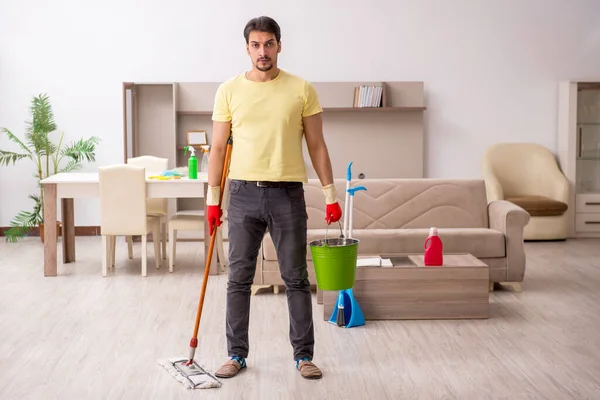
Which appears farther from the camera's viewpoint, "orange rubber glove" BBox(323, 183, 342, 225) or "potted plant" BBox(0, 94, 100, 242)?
"potted plant" BBox(0, 94, 100, 242)

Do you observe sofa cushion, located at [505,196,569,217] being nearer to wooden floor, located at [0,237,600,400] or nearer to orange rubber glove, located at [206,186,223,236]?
wooden floor, located at [0,237,600,400]

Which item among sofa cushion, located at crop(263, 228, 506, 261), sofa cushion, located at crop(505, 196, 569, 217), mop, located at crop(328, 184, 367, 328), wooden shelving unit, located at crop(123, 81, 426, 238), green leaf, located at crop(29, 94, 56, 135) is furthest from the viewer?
wooden shelving unit, located at crop(123, 81, 426, 238)

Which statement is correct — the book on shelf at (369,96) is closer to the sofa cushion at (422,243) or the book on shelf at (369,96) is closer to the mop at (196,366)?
the sofa cushion at (422,243)

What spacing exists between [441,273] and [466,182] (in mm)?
1376

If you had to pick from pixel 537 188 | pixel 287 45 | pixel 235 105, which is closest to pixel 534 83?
pixel 537 188

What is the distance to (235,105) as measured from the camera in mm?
3482

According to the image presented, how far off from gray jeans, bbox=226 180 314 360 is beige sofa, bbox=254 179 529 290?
5.73ft

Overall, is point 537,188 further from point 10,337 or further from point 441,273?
point 10,337

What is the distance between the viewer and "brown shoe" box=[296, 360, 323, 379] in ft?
11.8

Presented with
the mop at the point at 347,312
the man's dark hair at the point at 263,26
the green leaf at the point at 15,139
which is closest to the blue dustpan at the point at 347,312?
the mop at the point at 347,312

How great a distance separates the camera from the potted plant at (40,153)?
A: 310 inches

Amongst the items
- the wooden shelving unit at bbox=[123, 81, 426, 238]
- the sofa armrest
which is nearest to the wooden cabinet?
the wooden shelving unit at bbox=[123, 81, 426, 238]

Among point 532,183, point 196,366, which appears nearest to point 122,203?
point 196,366

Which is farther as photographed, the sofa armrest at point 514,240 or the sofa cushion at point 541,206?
the sofa cushion at point 541,206
